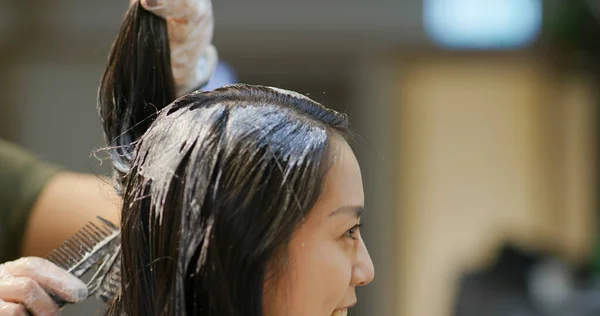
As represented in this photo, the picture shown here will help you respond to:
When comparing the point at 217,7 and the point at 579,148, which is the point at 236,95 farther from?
Result: the point at 579,148

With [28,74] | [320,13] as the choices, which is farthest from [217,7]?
[28,74]

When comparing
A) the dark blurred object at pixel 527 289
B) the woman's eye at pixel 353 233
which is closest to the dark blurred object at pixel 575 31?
the dark blurred object at pixel 527 289

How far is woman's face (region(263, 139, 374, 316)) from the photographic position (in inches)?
28.7

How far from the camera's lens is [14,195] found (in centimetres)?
91

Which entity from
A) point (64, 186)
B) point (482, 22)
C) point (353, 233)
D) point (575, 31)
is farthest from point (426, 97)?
point (353, 233)

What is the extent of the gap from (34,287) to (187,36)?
271mm

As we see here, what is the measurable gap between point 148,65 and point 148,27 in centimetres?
3

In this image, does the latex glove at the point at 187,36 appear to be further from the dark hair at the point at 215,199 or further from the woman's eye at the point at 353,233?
the woman's eye at the point at 353,233

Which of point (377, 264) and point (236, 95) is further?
point (377, 264)

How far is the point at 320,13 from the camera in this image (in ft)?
12.3

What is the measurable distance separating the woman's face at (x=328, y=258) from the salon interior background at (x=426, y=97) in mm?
2743

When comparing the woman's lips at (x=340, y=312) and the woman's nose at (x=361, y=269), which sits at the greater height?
the woman's nose at (x=361, y=269)

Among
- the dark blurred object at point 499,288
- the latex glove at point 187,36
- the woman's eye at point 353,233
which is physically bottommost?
the dark blurred object at point 499,288

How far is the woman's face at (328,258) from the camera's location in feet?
2.39
